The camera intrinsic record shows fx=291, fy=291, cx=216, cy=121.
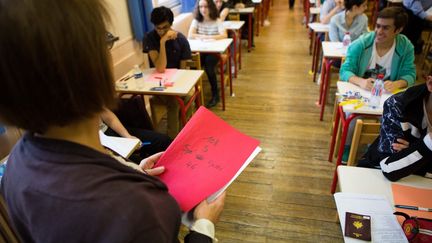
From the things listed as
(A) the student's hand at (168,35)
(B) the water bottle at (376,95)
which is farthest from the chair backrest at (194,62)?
(B) the water bottle at (376,95)

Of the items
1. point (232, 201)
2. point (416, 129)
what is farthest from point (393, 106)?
point (232, 201)

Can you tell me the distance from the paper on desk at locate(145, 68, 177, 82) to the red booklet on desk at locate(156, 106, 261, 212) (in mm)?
1504

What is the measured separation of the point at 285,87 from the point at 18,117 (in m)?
3.66

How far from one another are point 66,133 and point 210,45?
300 centimetres

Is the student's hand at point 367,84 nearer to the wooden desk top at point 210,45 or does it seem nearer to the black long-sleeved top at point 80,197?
the wooden desk top at point 210,45

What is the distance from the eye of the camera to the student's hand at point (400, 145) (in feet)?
4.46

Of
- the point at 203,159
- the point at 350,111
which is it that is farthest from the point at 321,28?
the point at 203,159

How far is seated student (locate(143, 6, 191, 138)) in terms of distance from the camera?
98.2 inches

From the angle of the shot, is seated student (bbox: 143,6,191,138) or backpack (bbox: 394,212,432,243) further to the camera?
seated student (bbox: 143,6,191,138)

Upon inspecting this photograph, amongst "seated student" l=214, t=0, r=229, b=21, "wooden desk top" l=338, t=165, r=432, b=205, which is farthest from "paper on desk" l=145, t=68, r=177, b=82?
"seated student" l=214, t=0, r=229, b=21

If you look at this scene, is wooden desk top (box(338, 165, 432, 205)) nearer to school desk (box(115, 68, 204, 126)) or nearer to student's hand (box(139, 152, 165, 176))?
student's hand (box(139, 152, 165, 176))

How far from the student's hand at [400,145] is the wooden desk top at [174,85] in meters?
1.41

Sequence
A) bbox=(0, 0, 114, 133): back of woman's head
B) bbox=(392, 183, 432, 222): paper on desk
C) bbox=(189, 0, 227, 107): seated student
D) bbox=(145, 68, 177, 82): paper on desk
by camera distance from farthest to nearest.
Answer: bbox=(189, 0, 227, 107): seated student < bbox=(145, 68, 177, 82): paper on desk < bbox=(392, 183, 432, 222): paper on desk < bbox=(0, 0, 114, 133): back of woman's head

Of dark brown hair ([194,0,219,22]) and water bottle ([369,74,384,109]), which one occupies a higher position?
dark brown hair ([194,0,219,22])
